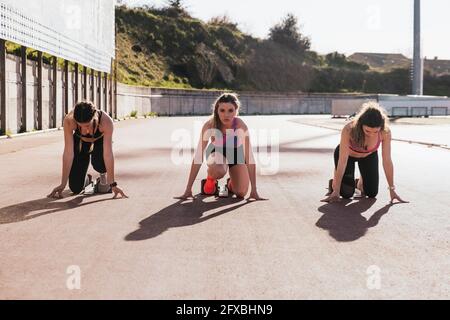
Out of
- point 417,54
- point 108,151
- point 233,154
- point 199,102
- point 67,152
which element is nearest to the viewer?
point 108,151

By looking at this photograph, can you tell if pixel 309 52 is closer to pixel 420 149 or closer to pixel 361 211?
pixel 420 149

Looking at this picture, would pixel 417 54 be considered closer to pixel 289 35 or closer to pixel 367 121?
pixel 289 35

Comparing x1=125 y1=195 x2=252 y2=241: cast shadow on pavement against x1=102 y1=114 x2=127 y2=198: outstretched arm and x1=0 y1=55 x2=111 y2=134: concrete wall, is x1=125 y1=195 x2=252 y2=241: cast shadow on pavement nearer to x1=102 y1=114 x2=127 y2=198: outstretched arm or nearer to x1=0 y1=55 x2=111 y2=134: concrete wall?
x1=102 y1=114 x2=127 y2=198: outstretched arm

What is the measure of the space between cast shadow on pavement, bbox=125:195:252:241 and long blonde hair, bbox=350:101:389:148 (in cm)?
164

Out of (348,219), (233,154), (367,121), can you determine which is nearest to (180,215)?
(233,154)

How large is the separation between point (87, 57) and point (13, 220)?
103ft

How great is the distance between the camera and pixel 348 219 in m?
6.82

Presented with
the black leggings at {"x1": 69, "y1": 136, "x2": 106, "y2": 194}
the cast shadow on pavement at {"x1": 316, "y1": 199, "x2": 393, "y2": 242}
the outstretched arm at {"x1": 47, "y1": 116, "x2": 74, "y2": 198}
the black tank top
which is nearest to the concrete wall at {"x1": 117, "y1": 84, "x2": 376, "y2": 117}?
the black leggings at {"x1": 69, "y1": 136, "x2": 106, "y2": 194}

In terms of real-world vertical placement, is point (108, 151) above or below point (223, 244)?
above

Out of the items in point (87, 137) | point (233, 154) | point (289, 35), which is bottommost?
point (233, 154)

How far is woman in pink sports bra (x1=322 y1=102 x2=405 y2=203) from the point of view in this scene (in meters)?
7.79

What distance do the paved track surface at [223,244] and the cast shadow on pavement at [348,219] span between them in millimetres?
12

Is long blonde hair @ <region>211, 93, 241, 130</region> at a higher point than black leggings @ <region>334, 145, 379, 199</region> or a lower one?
higher

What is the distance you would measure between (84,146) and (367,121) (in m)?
3.81
